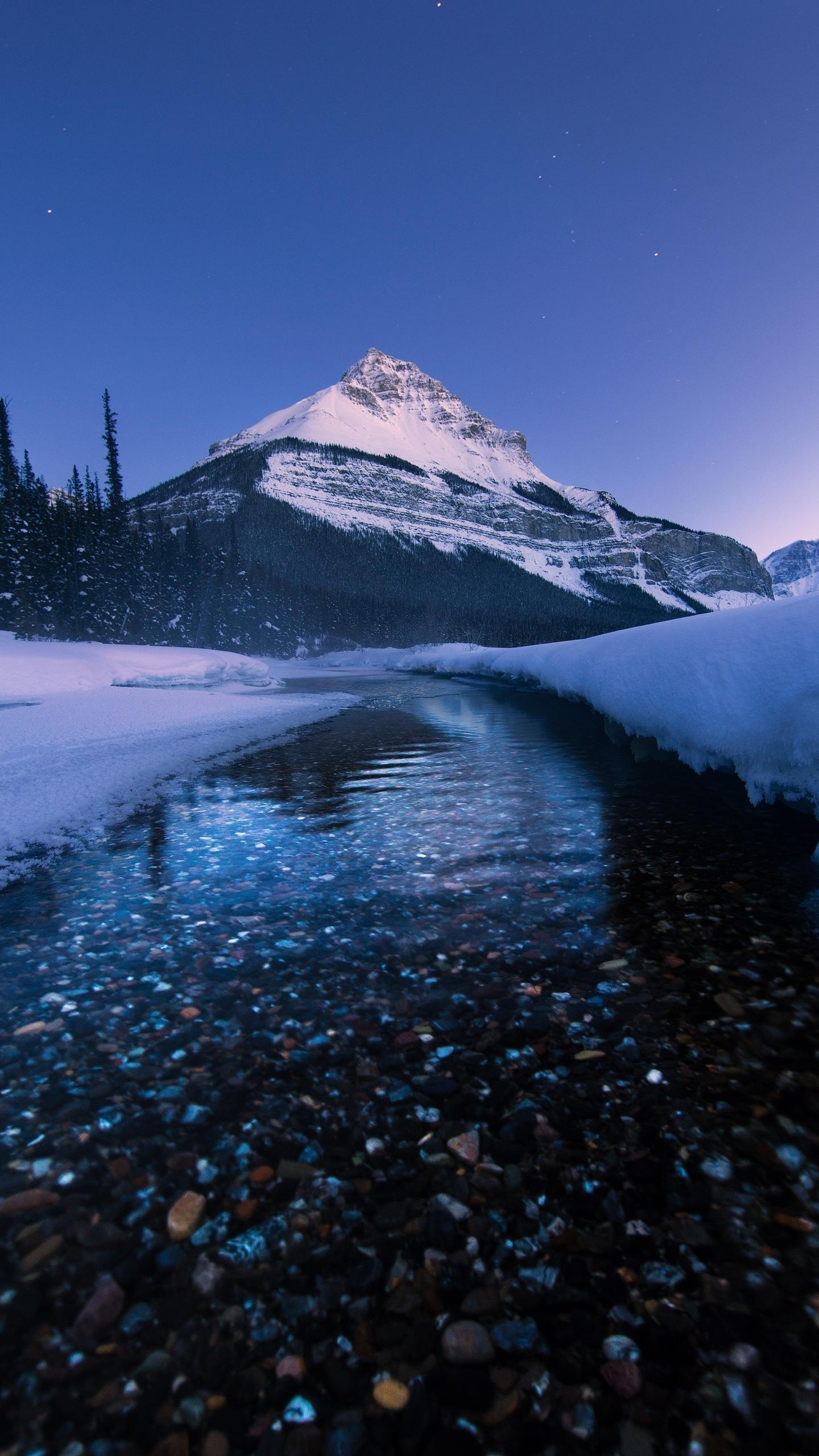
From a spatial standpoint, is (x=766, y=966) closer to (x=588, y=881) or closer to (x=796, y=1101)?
(x=796, y=1101)

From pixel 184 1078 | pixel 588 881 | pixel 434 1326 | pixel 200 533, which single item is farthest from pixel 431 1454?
pixel 200 533

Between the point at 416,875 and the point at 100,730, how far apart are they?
937cm

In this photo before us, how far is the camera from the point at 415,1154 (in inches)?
88.8

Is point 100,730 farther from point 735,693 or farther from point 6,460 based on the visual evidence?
point 6,460

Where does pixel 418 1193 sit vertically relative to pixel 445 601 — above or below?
below

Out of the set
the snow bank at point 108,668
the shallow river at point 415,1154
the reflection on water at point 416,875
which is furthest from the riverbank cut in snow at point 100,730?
the shallow river at point 415,1154

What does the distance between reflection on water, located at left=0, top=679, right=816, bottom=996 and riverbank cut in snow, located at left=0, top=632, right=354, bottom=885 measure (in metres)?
0.73

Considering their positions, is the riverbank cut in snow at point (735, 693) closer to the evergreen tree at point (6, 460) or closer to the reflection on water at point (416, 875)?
the reflection on water at point (416, 875)

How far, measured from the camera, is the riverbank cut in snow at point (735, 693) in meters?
5.81

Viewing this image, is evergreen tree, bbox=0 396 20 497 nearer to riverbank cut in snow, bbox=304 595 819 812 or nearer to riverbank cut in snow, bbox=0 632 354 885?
riverbank cut in snow, bbox=0 632 354 885

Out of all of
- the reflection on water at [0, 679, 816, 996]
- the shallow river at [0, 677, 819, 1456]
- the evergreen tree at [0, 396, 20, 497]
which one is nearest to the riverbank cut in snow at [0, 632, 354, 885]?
the reflection on water at [0, 679, 816, 996]

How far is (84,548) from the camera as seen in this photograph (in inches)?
1766

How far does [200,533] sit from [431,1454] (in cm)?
15867

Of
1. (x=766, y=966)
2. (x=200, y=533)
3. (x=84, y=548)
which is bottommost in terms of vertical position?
(x=766, y=966)
